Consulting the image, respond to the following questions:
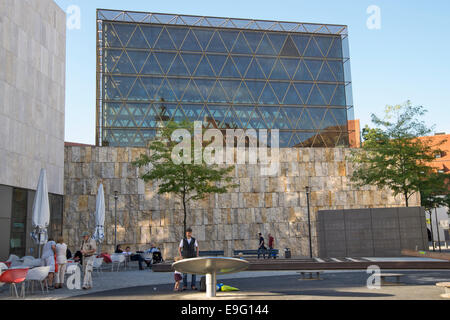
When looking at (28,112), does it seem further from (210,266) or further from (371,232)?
(371,232)

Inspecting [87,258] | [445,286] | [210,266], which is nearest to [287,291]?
[210,266]

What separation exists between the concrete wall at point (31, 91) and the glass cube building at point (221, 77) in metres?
10.6

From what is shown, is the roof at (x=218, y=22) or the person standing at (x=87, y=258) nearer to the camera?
the person standing at (x=87, y=258)

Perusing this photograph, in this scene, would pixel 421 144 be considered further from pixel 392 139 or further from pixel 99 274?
pixel 99 274

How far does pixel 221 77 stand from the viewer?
43.5m

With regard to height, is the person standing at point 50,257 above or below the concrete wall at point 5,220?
below

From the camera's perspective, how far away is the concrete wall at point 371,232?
84.3 feet

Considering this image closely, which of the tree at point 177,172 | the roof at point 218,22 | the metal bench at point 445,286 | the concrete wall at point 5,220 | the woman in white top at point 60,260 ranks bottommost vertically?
the metal bench at point 445,286

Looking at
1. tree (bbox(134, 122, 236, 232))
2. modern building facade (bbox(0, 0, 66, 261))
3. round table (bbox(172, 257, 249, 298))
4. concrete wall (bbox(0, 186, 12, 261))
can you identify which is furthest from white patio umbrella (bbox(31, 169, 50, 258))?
tree (bbox(134, 122, 236, 232))

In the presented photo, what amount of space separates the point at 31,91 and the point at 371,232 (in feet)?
67.2

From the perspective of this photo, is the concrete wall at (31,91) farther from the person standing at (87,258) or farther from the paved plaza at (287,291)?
the paved plaza at (287,291)

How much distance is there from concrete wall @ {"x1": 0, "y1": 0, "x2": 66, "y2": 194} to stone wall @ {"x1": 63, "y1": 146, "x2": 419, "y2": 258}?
297cm

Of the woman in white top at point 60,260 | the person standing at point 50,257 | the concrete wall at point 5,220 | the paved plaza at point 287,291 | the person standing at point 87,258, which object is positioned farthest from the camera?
the concrete wall at point 5,220

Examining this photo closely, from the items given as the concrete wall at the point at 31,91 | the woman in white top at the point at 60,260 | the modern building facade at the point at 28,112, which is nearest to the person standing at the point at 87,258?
the woman in white top at the point at 60,260
